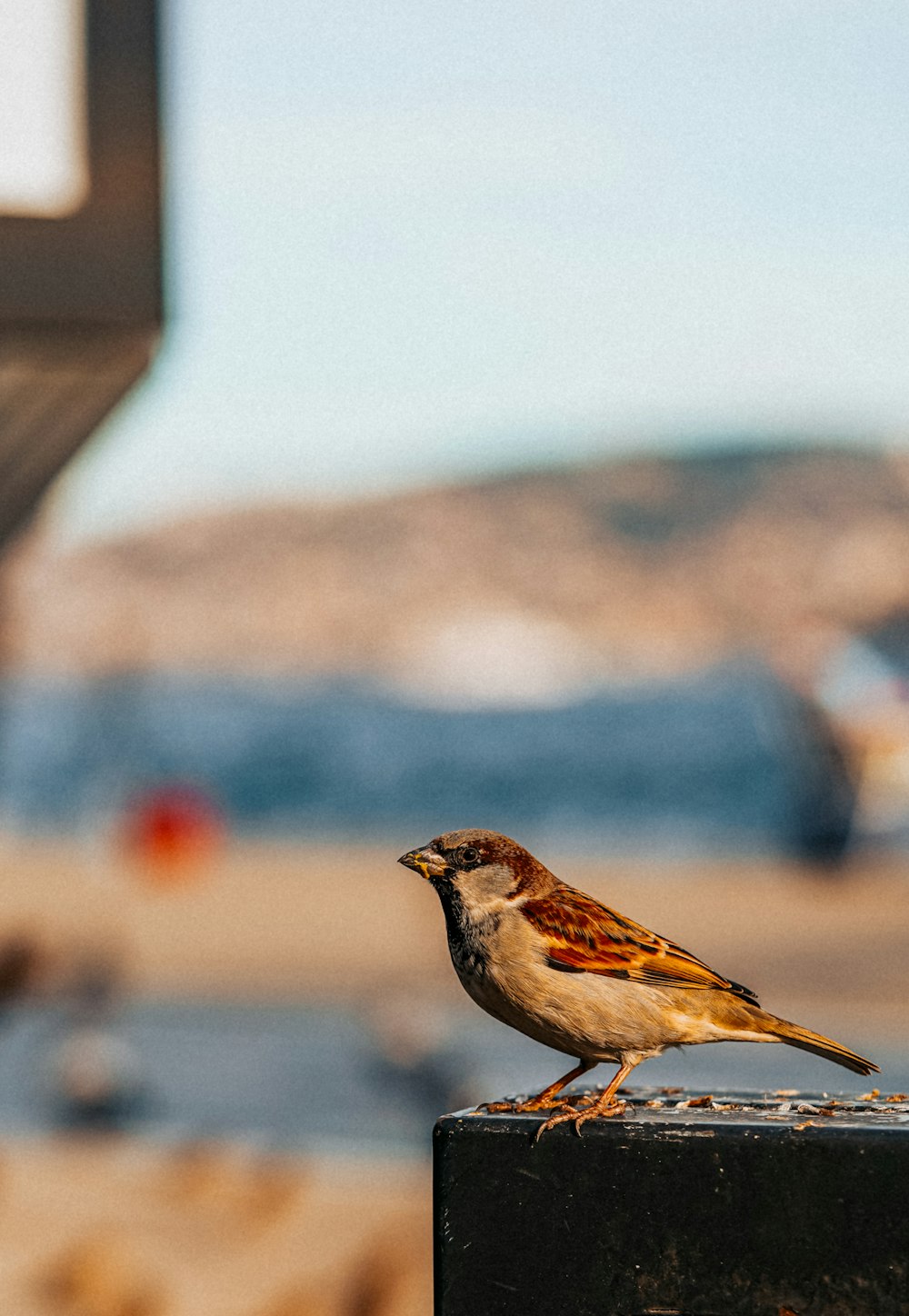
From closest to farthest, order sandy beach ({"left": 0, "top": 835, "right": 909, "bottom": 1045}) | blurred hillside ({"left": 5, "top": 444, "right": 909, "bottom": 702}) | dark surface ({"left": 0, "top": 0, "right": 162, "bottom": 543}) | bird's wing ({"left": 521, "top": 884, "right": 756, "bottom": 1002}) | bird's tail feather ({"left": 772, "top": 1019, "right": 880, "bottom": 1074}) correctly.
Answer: bird's tail feather ({"left": 772, "top": 1019, "right": 880, "bottom": 1074}) < bird's wing ({"left": 521, "top": 884, "right": 756, "bottom": 1002}) < dark surface ({"left": 0, "top": 0, "right": 162, "bottom": 543}) < sandy beach ({"left": 0, "top": 835, "right": 909, "bottom": 1045}) < blurred hillside ({"left": 5, "top": 444, "right": 909, "bottom": 702})

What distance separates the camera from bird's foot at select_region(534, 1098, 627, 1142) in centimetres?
237

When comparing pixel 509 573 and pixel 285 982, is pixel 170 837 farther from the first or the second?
pixel 509 573

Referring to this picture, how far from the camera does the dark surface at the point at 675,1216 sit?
2.25 metres

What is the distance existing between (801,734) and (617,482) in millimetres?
105209

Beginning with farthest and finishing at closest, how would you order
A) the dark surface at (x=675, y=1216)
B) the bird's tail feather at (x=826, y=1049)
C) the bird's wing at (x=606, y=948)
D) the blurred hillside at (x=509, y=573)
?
1. the blurred hillside at (x=509, y=573)
2. the bird's wing at (x=606, y=948)
3. the bird's tail feather at (x=826, y=1049)
4. the dark surface at (x=675, y=1216)

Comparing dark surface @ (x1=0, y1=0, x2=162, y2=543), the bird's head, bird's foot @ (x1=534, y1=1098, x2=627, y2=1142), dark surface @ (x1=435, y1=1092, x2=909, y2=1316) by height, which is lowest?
dark surface @ (x1=435, y1=1092, x2=909, y2=1316)

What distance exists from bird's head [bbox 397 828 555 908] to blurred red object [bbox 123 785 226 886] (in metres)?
20.3

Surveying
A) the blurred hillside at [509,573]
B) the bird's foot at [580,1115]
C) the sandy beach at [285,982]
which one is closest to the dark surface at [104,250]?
the bird's foot at [580,1115]

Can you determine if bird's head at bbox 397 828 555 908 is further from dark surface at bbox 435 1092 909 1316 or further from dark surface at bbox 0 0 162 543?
dark surface at bbox 0 0 162 543

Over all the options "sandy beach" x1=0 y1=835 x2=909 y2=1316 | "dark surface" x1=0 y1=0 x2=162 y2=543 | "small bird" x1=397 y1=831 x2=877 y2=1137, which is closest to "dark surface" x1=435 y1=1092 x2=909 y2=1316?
"small bird" x1=397 y1=831 x2=877 y2=1137

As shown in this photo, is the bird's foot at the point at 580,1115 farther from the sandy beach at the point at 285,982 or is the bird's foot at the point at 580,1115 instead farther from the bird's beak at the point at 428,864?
the sandy beach at the point at 285,982

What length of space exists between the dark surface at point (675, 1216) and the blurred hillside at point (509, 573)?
4768 inches

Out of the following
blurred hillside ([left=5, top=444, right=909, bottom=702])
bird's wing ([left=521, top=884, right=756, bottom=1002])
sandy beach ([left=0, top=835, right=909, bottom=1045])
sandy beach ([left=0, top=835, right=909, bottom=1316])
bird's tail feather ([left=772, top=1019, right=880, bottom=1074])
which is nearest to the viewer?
bird's tail feather ([left=772, top=1019, right=880, bottom=1074])

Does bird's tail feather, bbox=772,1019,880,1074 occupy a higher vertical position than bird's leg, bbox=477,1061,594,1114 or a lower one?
higher
